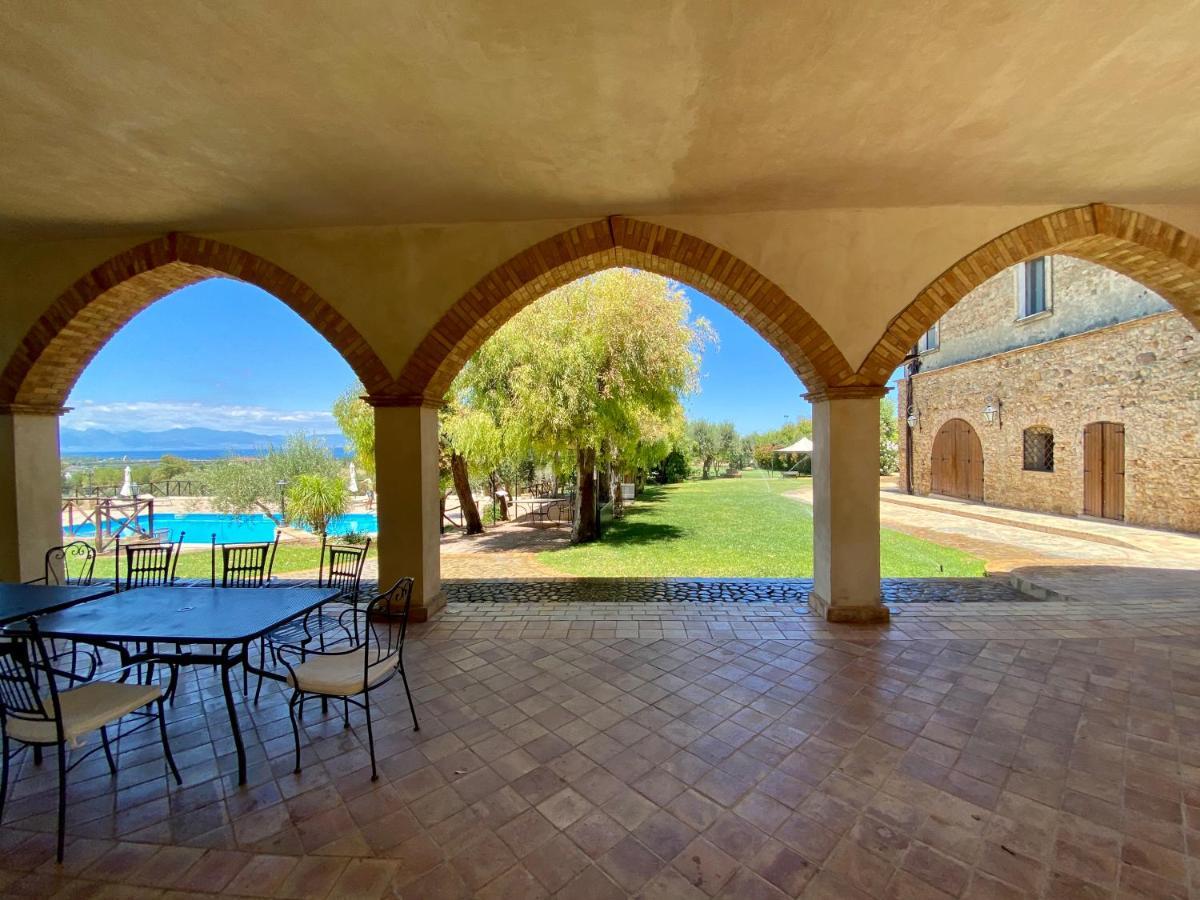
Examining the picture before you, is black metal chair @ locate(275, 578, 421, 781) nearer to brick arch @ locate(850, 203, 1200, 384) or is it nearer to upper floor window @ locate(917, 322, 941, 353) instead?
brick arch @ locate(850, 203, 1200, 384)

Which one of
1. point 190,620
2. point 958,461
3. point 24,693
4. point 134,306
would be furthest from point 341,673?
point 958,461

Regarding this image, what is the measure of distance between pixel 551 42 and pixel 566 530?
32.6ft

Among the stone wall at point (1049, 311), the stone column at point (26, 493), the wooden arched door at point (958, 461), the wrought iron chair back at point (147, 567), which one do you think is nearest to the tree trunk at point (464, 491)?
the stone column at point (26, 493)

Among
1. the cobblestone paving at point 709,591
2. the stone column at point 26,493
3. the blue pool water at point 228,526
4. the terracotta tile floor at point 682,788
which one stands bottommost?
the blue pool water at point 228,526

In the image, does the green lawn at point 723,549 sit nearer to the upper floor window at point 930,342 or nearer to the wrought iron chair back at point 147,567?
the wrought iron chair back at point 147,567

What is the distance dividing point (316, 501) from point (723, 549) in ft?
27.8

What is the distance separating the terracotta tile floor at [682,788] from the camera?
5.78 ft

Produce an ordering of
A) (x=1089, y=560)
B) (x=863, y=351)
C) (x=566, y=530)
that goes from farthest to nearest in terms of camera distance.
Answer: (x=566, y=530), (x=1089, y=560), (x=863, y=351)

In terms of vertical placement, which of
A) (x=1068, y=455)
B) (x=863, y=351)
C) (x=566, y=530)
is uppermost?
(x=863, y=351)

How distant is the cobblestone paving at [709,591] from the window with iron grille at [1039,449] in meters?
8.10

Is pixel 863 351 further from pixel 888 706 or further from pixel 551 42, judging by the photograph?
pixel 551 42

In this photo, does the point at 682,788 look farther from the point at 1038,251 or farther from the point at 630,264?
the point at 1038,251

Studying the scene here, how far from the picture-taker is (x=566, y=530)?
37.4ft

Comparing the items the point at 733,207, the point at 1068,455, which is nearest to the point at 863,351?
the point at 733,207
